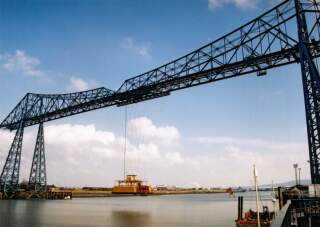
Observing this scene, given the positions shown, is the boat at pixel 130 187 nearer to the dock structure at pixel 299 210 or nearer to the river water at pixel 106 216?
the river water at pixel 106 216

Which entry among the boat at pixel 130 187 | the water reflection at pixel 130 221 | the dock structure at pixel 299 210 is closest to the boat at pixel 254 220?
the dock structure at pixel 299 210

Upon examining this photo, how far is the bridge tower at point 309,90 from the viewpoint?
21.8 m

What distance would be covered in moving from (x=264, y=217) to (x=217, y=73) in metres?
14.5

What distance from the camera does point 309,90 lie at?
23.3 m

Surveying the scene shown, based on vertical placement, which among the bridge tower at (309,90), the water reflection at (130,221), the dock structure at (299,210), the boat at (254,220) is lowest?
the water reflection at (130,221)

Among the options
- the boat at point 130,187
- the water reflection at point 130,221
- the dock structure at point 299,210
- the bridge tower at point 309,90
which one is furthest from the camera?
the boat at point 130,187

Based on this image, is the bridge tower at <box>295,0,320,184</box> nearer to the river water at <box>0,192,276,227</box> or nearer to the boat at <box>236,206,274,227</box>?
the boat at <box>236,206,274,227</box>

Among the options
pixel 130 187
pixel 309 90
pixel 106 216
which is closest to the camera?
pixel 309 90

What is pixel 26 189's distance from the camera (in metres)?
69.2

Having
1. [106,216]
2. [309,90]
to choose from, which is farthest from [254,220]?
[106,216]

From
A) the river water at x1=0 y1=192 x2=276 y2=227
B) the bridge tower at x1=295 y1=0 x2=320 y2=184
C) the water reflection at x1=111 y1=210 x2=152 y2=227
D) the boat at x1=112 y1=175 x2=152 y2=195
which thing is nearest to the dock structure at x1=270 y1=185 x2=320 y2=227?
the bridge tower at x1=295 y1=0 x2=320 y2=184

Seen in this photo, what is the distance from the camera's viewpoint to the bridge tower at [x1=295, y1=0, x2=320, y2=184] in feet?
71.5

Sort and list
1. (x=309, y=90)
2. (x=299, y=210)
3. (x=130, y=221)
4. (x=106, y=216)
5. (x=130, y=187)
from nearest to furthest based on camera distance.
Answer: (x=299, y=210), (x=309, y=90), (x=130, y=221), (x=106, y=216), (x=130, y=187)

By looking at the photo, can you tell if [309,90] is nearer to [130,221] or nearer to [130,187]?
[130,221]
